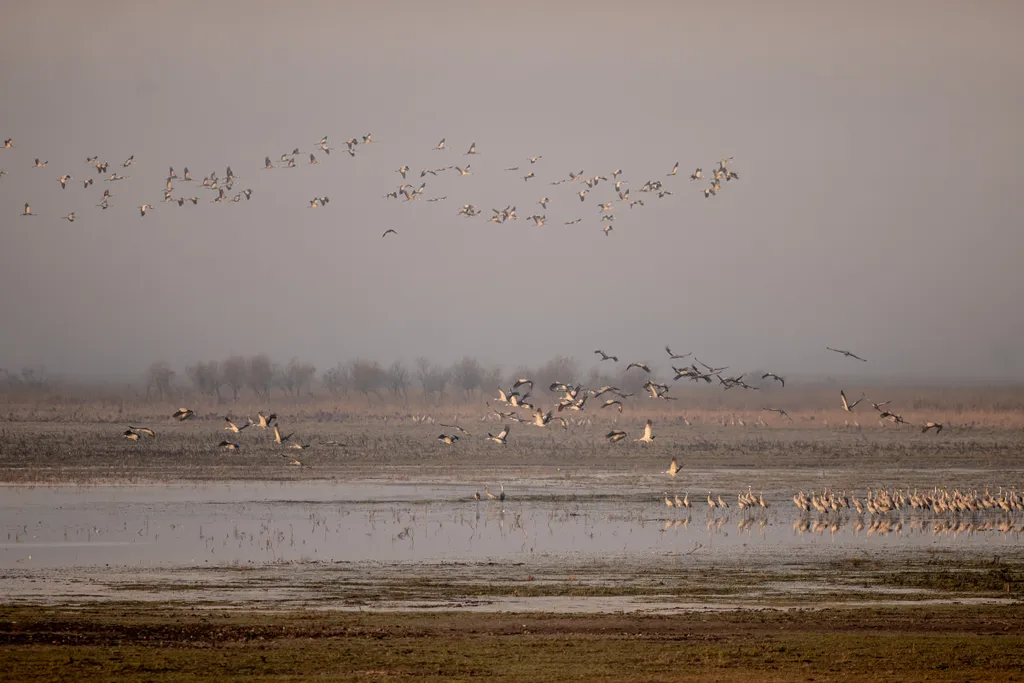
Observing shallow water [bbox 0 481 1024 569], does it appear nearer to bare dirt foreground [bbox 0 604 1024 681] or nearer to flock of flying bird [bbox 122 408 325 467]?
flock of flying bird [bbox 122 408 325 467]

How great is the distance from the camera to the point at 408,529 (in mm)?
37594

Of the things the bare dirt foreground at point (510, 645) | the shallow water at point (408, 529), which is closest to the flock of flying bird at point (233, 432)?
the shallow water at point (408, 529)

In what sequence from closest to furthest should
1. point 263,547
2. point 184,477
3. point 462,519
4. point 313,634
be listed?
point 313,634, point 263,547, point 462,519, point 184,477

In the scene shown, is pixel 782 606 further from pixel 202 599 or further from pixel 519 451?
pixel 519 451

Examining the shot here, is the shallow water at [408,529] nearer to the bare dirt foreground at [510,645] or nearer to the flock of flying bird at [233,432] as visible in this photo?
the flock of flying bird at [233,432]

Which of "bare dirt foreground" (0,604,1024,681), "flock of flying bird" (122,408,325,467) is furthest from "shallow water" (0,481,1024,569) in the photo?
"bare dirt foreground" (0,604,1024,681)

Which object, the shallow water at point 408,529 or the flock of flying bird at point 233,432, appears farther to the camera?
the flock of flying bird at point 233,432

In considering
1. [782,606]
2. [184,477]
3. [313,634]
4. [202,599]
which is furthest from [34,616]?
[184,477]

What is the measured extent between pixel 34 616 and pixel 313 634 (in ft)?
16.7

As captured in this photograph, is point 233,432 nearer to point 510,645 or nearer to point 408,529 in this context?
point 408,529

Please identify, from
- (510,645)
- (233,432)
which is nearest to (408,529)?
(510,645)

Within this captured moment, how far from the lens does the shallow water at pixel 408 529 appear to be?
3269cm

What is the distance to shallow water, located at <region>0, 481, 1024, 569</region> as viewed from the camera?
3269 centimetres

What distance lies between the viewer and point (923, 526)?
3909 centimetres
